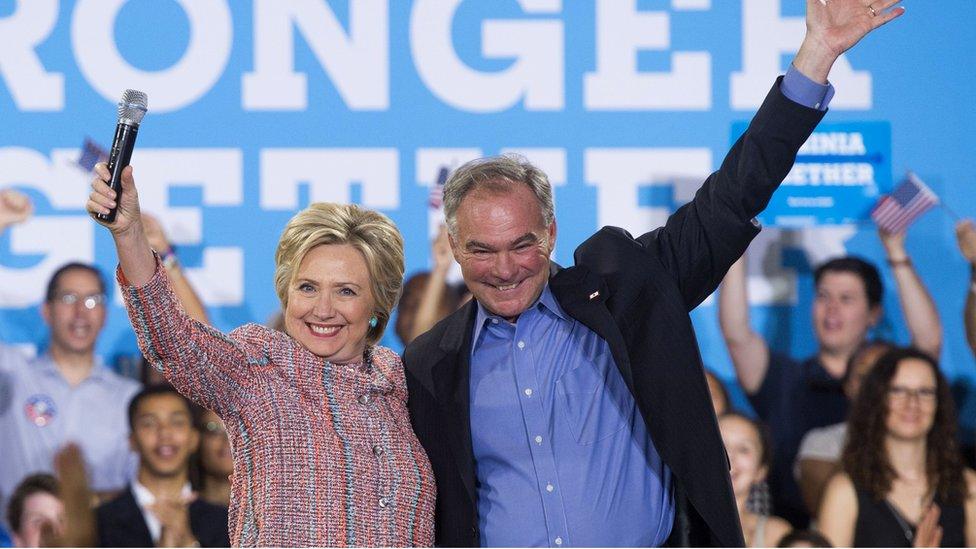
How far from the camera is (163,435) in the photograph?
475cm

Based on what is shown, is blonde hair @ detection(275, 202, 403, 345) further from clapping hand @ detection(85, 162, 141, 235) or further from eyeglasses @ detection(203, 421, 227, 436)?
eyeglasses @ detection(203, 421, 227, 436)

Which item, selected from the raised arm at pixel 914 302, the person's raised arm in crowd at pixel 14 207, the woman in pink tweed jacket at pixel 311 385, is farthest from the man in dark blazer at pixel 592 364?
the person's raised arm in crowd at pixel 14 207

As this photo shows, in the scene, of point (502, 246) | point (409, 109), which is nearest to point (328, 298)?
point (502, 246)

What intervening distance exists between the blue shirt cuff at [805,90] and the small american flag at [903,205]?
2.87m

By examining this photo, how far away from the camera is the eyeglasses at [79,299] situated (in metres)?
4.83

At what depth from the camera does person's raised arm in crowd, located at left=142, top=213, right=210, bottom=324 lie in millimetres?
4789

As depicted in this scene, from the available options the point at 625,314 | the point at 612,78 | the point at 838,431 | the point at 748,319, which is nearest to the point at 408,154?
the point at 612,78

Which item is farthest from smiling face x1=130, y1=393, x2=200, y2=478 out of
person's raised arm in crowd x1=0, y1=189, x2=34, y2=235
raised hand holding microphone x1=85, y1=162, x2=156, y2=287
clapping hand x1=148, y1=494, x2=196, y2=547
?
raised hand holding microphone x1=85, y1=162, x2=156, y2=287

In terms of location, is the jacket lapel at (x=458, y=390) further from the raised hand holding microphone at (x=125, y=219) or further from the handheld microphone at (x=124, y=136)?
the handheld microphone at (x=124, y=136)

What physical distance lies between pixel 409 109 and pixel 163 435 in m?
1.66

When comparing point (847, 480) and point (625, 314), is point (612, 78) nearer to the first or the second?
point (847, 480)

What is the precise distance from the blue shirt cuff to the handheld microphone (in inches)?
43.8

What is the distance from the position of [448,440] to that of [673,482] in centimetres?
43

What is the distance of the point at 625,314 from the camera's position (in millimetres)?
2244
